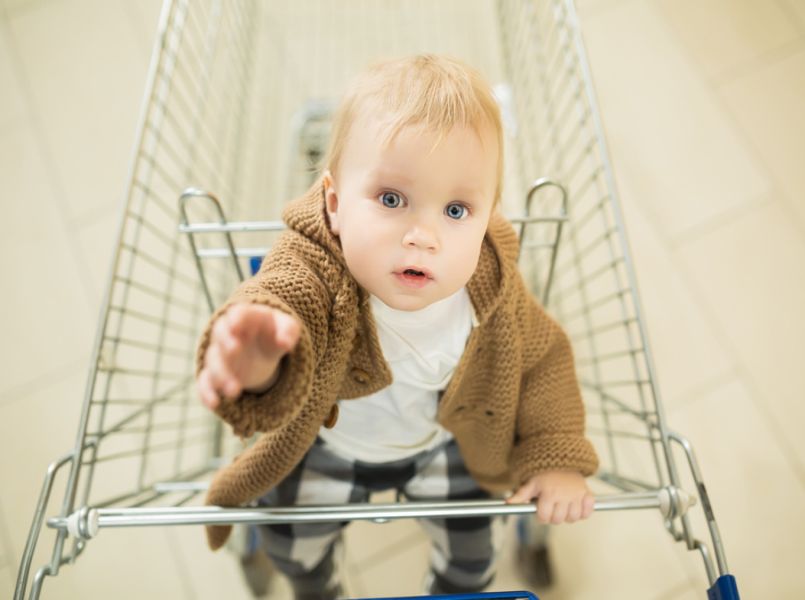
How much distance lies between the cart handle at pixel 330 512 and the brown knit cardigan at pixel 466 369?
0.08 metres

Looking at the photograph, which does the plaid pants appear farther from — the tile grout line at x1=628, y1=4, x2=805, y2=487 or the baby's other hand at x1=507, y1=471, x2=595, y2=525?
the tile grout line at x1=628, y1=4, x2=805, y2=487

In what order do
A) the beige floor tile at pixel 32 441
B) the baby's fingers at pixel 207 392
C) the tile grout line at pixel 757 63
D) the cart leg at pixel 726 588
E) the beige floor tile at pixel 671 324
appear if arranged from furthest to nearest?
the tile grout line at pixel 757 63
the beige floor tile at pixel 671 324
the beige floor tile at pixel 32 441
the cart leg at pixel 726 588
the baby's fingers at pixel 207 392

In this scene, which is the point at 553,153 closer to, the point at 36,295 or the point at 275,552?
the point at 275,552

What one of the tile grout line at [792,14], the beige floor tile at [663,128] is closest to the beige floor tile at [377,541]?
the beige floor tile at [663,128]

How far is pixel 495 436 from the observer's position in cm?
67

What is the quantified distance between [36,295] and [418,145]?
1.12 metres

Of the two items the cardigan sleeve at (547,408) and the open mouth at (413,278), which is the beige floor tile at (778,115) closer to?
the cardigan sleeve at (547,408)

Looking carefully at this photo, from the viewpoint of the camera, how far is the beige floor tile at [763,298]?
1174 mm

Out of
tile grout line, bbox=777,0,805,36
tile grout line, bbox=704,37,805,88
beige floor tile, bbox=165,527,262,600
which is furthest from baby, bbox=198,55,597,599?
tile grout line, bbox=777,0,805,36

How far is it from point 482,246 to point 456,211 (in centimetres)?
11

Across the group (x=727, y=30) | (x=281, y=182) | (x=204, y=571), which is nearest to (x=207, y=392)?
(x=204, y=571)

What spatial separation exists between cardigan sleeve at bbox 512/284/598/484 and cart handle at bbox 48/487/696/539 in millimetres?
99

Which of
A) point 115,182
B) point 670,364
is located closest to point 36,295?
point 115,182

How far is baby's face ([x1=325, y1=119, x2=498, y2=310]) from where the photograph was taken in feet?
1.56
